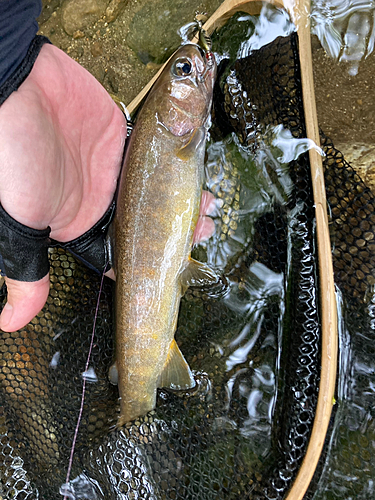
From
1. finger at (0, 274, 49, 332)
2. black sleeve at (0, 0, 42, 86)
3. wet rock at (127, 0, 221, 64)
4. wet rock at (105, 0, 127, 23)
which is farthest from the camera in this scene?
wet rock at (105, 0, 127, 23)

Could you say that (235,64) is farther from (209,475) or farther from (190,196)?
(209,475)

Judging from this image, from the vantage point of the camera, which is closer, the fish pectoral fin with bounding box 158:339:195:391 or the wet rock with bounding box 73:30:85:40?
the fish pectoral fin with bounding box 158:339:195:391

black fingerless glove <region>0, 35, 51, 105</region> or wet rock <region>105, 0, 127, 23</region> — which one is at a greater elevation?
wet rock <region>105, 0, 127, 23</region>

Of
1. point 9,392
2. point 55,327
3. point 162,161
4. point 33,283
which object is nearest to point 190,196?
point 162,161

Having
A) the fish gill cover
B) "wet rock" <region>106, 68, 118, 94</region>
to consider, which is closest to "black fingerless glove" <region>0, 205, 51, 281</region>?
the fish gill cover

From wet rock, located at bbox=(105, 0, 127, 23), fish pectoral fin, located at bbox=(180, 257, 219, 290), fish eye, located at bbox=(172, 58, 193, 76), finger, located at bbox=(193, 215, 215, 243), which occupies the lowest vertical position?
fish pectoral fin, located at bbox=(180, 257, 219, 290)

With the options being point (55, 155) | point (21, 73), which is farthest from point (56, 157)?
point (21, 73)

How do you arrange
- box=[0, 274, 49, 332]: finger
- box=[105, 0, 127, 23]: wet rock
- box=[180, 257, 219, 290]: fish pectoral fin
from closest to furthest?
1. box=[0, 274, 49, 332]: finger
2. box=[180, 257, 219, 290]: fish pectoral fin
3. box=[105, 0, 127, 23]: wet rock

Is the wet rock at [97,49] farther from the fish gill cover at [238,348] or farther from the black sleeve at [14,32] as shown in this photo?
the black sleeve at [14,32]

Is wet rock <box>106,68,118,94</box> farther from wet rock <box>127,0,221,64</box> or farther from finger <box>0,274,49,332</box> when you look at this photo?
finger <box>0,274,49,332</box>
